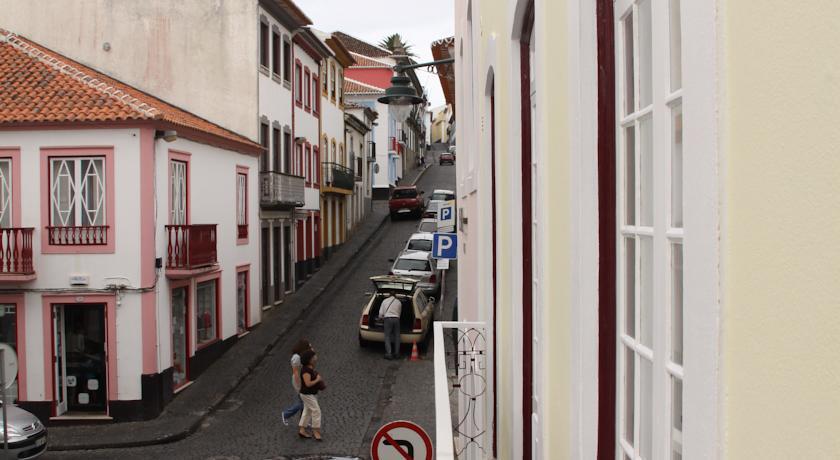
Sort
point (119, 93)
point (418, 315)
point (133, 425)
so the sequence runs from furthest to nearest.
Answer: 1. point (418, 315)
2. point (119, 93)
3. point (133, 425)

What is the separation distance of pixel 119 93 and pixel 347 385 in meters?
8.05

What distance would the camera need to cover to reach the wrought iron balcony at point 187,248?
1812 cm

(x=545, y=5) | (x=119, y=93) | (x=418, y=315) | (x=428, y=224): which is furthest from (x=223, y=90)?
(x=545, y=5)

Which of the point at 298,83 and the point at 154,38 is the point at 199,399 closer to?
the point at 154,38

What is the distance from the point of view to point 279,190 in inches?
1055

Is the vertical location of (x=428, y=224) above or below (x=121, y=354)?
above

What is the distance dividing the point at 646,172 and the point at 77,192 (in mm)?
16648

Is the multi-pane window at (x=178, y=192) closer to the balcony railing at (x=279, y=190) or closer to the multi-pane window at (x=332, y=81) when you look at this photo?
the balcony railing at (x=279, y=190)

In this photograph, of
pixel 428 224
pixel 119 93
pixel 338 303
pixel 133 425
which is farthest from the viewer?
pixel 428 224

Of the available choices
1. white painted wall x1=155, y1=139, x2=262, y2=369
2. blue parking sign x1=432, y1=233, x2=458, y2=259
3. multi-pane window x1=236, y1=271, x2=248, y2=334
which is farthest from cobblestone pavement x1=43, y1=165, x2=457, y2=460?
blue parking sign x1=432, y1=233, x2=458, y2=259

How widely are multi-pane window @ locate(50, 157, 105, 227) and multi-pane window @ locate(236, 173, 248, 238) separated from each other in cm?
611

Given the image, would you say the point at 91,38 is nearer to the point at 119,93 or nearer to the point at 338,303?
the point at 119,93

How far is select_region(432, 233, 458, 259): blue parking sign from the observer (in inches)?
627

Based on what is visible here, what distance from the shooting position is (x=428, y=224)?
40.5 meters
